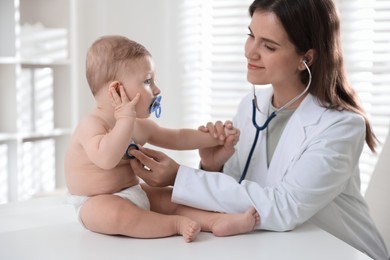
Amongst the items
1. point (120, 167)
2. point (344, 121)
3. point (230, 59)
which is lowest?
point (120, 167)

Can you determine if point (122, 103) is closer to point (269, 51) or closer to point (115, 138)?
point (115, 138)

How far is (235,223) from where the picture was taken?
145cm

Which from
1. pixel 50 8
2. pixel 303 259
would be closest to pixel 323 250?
pixel 303 259

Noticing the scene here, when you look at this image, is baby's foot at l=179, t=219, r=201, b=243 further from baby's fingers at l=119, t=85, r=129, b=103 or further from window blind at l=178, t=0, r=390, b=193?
window blind at l=178, t=0, r=390, b=193

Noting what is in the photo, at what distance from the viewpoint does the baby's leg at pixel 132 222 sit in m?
1.40

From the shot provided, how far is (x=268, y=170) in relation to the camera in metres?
1.77

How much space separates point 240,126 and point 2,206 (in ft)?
2.59

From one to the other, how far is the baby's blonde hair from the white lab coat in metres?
0.31

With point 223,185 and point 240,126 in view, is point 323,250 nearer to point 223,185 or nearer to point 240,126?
point 223,185

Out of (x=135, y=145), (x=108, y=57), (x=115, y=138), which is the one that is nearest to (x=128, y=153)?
(x=135, y=145)

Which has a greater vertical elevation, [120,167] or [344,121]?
[344,121]

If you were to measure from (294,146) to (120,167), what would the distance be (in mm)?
481

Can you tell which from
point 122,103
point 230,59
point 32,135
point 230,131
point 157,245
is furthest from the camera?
point 230,59

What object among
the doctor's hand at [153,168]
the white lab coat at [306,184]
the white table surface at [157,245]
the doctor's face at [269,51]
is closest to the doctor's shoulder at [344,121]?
the white lab coat at [306,184]
